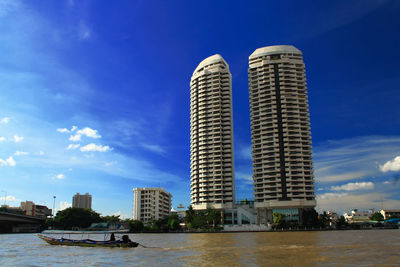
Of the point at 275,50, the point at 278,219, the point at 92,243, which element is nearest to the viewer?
the point at 92,243

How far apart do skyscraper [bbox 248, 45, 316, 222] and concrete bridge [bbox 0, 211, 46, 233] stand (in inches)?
3373

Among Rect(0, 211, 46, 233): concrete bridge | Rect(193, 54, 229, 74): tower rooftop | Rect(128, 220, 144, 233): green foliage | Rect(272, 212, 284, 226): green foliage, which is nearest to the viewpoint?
Rect(272, 212, 284, 226): green foliage

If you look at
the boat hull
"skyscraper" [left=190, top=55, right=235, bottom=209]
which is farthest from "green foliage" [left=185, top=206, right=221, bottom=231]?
the boat hull

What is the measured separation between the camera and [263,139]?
129250 mm

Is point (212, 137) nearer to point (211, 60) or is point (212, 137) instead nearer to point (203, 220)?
point (211, 60)

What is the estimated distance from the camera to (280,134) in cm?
12725

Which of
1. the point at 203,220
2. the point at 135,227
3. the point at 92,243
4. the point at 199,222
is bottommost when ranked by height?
the point at 135,227

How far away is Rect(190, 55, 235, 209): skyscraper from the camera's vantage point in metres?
134

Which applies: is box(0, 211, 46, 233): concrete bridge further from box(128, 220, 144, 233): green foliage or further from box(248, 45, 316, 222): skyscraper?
box(248, 45, 316, 222): skyscraper

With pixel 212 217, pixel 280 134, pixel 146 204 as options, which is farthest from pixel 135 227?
pixel 280 134

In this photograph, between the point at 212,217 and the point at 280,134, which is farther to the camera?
the point at 280,134

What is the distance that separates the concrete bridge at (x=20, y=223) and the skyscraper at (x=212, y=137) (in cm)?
6371

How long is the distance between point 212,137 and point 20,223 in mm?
86311

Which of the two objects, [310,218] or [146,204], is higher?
[146,204]
